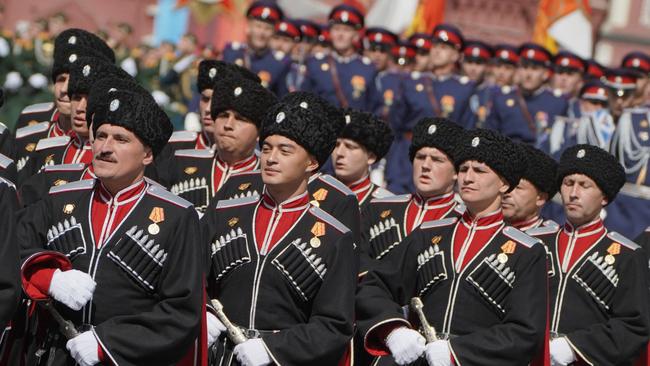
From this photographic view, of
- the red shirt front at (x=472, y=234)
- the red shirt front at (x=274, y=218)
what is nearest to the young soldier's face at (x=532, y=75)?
the red shirt front at (x=472, y=234)

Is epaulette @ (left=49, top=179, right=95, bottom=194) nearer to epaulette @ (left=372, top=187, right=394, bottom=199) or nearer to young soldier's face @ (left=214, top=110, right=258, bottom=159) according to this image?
young soldier's face @ (left=214, top=110, right=258, bottom=159)

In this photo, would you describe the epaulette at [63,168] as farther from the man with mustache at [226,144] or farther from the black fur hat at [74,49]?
the black fur hat at [74,49]

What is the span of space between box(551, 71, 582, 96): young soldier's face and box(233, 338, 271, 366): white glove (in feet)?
36.3

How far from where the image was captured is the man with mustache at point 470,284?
24.2ft

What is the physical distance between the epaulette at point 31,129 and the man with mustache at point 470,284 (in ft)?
9.65

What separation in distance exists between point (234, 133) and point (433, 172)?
1.30 m

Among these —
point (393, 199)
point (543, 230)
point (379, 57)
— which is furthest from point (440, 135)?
point (379, 57)

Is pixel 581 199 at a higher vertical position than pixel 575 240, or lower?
higher

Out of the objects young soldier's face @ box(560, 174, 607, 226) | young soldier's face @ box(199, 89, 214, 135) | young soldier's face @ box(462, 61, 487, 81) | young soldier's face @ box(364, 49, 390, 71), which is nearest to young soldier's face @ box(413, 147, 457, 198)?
young soldier's face @ box(560, 174, 607, 226)

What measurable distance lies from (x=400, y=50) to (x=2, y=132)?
8.96 meters

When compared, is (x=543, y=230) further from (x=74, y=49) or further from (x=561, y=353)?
(x=74, y=49)

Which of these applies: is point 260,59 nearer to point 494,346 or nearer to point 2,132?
point 2,132

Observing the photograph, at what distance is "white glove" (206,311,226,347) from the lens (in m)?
6.98

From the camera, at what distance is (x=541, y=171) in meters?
9.83
